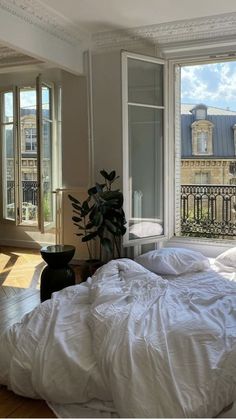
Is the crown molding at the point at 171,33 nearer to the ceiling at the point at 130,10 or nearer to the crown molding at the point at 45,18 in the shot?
the ceiling at the point at 130,10

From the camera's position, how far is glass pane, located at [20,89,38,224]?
6375 mm

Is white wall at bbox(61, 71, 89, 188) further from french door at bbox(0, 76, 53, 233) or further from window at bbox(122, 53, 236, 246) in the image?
french door at bbox(0, 76, 53, 233)

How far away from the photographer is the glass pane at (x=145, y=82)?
4.61m

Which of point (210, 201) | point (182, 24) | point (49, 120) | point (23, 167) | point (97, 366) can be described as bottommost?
point (97, 366)

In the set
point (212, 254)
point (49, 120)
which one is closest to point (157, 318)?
point (212, 254)

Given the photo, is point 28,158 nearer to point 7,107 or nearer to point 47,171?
point 47,171

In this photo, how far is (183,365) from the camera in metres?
1.95

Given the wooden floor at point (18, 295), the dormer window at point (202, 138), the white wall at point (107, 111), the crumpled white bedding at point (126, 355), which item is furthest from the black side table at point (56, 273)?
the dormer window at point (202, 138)

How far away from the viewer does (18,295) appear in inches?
160

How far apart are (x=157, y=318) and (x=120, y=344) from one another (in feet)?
1.08

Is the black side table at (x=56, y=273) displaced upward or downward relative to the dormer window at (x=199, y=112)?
downward

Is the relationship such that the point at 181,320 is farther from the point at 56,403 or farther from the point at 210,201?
the point at 210,201

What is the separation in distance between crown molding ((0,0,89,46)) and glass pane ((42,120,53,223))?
1605mm

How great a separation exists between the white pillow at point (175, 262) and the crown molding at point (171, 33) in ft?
8.00
